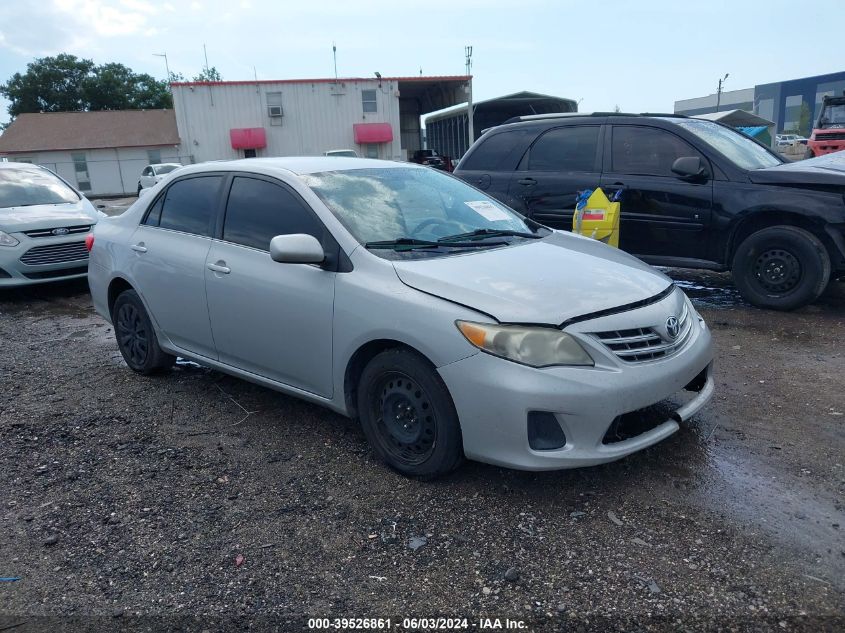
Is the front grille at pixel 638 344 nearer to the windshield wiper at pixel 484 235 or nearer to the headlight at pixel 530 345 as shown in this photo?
the headlight at pixel 530 345

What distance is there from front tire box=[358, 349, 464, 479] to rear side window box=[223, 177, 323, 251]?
35.7 inches

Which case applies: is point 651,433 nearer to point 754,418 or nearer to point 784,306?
point 754,418

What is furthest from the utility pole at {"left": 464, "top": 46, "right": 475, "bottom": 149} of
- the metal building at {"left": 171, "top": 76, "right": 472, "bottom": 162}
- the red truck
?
the red truck

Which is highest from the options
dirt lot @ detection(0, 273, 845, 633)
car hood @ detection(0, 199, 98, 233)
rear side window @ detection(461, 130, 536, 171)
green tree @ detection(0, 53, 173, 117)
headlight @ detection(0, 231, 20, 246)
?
green tree @ detection(0, 53, 173, 117)

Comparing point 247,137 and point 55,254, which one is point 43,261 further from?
point 247,137

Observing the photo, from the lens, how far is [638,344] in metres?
3.05

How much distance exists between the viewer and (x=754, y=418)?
12.8 ft

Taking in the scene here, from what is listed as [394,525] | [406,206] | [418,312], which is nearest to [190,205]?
[406,206]

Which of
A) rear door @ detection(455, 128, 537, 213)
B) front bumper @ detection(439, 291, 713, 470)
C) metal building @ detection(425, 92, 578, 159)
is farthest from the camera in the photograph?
metal building @ detection(425, 92, 578, 159)

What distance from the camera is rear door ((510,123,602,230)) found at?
6.90 meters

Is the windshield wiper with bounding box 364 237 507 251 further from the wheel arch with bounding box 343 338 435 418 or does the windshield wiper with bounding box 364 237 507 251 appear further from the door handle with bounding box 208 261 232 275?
the door handle with bounding box 208 261 232 275

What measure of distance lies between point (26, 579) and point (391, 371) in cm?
177

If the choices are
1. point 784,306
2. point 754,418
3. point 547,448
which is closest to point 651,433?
point 547,448

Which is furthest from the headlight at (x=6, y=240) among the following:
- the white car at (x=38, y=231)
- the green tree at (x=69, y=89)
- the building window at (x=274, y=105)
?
the green tree at (x=69, y=89)
